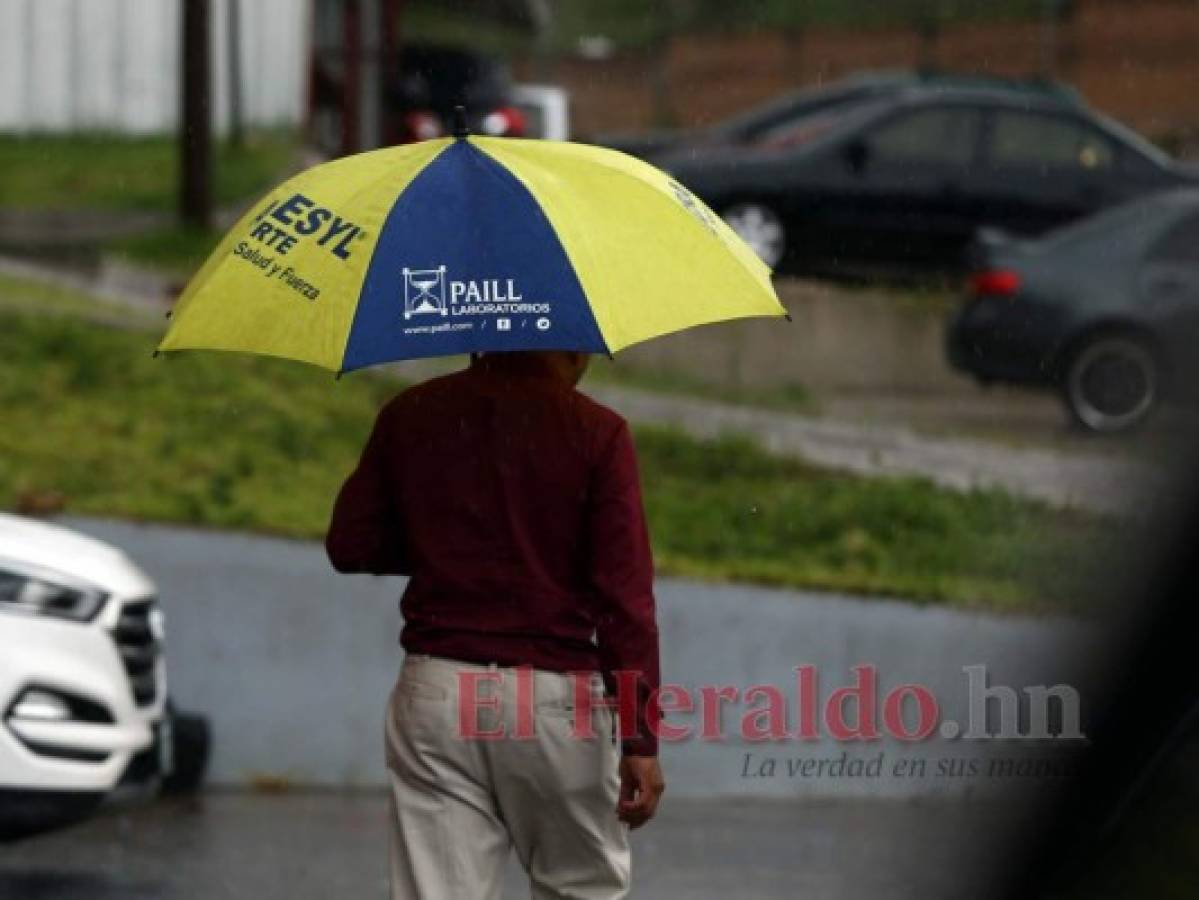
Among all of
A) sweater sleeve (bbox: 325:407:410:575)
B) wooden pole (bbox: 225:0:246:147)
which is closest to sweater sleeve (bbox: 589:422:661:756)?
sweater sleeve (bbox: 325:407:410:575)

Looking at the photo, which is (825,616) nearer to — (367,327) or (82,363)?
(82,363)

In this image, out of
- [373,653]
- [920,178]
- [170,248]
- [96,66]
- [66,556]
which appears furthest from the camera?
[96,66]

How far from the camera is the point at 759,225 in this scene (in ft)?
52.9

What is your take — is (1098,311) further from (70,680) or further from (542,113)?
(70,680)

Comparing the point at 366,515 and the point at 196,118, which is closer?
the point at 366,515

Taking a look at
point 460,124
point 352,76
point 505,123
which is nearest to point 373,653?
point 460,124

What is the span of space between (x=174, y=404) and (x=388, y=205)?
7.47 metres

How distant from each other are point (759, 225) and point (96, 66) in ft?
21.8

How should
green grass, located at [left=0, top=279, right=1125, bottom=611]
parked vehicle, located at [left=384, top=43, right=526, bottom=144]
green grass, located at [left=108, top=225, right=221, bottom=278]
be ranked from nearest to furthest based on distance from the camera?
1. green grass, located at [left=0, top=279, right=1125, bottom=611]
2. green grass, located at [left=108, top=225, right=221, bottom=278]
3. parked vehicle, located at [left=384, top=43, right=526, bottom=144]

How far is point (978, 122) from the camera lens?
54.0 ft

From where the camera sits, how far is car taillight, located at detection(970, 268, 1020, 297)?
46.6 feet

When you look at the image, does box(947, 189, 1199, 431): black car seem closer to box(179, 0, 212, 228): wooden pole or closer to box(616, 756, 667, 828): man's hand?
box(179, 0, 212, 228): wooden pole

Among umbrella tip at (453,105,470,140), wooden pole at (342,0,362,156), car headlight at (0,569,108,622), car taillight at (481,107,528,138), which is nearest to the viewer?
umbrella tip at (453,105,470,140)

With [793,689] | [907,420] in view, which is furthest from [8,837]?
[907,420]
